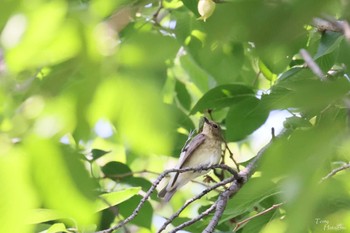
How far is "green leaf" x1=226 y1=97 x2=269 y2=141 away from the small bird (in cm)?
46

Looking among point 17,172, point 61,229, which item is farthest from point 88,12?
point 61,229

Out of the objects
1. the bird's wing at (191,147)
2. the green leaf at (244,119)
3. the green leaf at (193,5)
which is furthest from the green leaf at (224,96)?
the bird's wing at (191,147)

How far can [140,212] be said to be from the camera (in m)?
2.64

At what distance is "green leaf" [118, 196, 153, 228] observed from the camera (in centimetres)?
263

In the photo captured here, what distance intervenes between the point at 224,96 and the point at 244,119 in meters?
0.13

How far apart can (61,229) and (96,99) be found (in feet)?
3.62

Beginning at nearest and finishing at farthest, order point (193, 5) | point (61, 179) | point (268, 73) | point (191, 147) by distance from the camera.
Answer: point (61, 179) → point (193, 5) → point (268, 73) → point (191, 147)

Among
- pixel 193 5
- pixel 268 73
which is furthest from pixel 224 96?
pixel 193 5

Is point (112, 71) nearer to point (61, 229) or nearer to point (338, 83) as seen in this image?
point (338, 83)

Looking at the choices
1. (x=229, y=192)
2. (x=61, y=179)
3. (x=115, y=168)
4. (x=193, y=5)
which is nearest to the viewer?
(x=61, y=179)

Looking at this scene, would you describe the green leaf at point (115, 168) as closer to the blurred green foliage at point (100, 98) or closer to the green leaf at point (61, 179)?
the blurred green foliage at point (100, 98)

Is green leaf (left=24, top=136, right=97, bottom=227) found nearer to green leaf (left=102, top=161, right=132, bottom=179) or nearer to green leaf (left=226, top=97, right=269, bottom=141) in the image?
A: green leaf (left=226, top=97, right=269, bottom=141)

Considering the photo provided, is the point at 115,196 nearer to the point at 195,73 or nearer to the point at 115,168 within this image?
the point at 115,168

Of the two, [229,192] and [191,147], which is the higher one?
[229,192]
